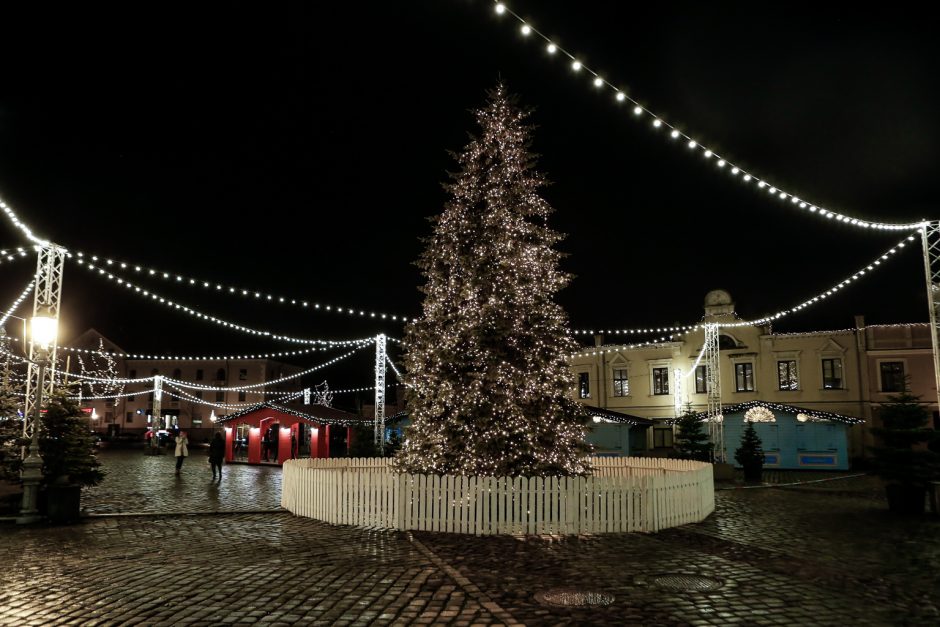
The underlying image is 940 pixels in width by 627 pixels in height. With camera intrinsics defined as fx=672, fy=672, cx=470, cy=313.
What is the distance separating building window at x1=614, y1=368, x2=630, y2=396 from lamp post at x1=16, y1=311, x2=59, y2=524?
34.3 metres

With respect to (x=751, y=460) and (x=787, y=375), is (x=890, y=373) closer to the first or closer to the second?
(x=787, y=375)

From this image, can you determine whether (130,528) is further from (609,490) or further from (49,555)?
(609,490)

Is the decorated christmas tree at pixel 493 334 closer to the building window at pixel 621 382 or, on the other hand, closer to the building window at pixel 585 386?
the building window at pixel 621 382

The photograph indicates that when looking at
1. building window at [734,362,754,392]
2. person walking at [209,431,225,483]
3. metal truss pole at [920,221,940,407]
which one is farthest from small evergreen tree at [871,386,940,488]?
building window at [734,362,754,392]

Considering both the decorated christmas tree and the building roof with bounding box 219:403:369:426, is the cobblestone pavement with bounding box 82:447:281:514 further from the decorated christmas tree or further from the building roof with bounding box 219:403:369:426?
the building roof with bounding box 219:403:369:426

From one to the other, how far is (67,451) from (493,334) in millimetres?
9962

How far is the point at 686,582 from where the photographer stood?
338 inches

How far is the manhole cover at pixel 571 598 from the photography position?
7.54 meters

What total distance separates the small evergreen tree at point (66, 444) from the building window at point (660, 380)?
107ft

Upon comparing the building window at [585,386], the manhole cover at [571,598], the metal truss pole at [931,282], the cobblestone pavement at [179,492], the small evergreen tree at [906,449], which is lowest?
the cobblestone pavement at [179,492]

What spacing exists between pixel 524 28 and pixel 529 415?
25.0 ft

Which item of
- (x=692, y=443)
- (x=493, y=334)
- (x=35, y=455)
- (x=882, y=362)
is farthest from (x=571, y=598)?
(x=882, y=362)

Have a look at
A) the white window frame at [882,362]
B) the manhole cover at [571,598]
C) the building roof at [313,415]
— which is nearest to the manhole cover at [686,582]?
the manhole cover at [571,598]

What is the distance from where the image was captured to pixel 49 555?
33.6ft
